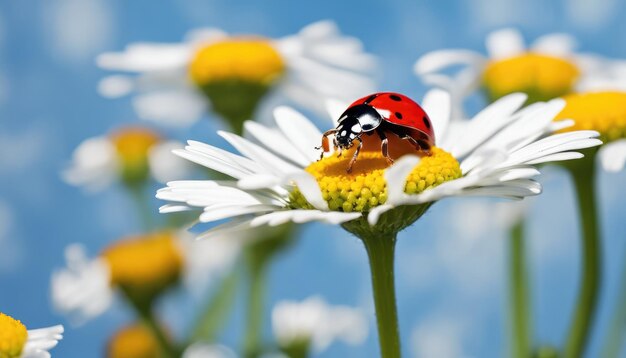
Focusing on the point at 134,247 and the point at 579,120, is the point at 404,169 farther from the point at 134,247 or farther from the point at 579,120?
the point at 134,247

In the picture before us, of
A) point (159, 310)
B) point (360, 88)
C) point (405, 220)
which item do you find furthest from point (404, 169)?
point (360, 88)

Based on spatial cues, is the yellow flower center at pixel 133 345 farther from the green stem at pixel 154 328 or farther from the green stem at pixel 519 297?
the green stem at pixel 519 297

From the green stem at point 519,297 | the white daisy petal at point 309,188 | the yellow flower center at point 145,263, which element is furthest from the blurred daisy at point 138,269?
the white daisy petal at point 309,188

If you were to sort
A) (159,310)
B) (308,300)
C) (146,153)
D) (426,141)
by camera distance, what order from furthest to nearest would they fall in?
(146,153), (308,300), (159,310), (426,141)

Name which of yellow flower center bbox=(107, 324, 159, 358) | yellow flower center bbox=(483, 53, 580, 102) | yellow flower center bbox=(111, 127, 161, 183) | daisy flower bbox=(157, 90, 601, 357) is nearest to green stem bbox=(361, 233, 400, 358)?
daisy flower bbox=(157, 90, 601, 357)

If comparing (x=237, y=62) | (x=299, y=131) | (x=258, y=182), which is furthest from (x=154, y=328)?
(x=258, y=182)

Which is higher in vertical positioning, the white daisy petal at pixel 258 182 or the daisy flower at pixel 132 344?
the daisy flower at pixel 132 344
